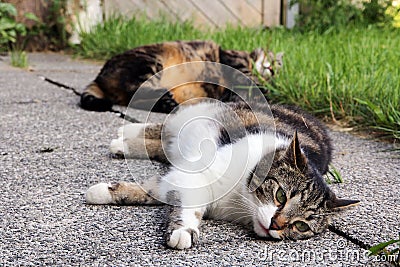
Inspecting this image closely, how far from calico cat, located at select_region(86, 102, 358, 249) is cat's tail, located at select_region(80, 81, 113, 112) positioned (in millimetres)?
1185

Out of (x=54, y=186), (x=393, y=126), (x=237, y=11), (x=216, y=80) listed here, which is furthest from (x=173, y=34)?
(x=54, y=186)

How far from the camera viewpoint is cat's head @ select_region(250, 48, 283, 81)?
3707mm

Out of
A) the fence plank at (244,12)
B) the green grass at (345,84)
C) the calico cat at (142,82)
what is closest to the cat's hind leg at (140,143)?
the calico cat at (142,82)

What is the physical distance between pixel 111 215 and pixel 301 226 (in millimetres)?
617

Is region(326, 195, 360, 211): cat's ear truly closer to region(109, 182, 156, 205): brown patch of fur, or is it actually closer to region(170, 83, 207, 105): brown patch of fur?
region(109, 182, 156, 205): brown patch of fur

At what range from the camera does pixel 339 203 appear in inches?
65.7

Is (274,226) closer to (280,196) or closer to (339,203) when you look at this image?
(280,196)

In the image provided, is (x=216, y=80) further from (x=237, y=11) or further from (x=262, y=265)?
(x=237, y=11)

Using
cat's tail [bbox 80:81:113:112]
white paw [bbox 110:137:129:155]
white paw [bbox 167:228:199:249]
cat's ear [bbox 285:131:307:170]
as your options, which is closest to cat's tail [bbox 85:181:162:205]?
white paw [bbox 167:228:199:249]

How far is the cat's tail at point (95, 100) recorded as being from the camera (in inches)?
133

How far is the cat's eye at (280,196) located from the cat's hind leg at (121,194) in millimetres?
432

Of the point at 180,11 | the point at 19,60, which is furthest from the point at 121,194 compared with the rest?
the point at 180,11

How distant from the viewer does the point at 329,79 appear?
327cm

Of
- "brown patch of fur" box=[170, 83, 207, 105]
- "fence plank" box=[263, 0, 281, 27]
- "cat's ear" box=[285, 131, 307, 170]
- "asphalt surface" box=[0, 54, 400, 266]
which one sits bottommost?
"asphalt surface" box=[0, 54, 400, 266]
